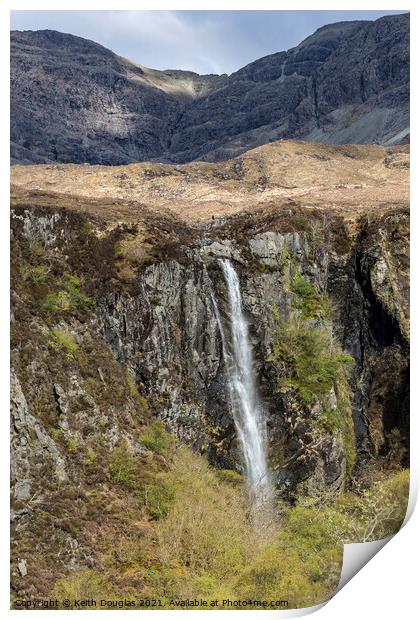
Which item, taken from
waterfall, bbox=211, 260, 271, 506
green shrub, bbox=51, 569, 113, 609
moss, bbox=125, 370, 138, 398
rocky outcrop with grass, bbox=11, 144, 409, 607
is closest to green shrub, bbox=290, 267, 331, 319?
rocky outcrop with grass, bbox=11, 144, 409, 607

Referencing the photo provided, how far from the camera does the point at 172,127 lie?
566ft

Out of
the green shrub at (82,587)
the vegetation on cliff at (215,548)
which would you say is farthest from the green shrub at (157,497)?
the green shrub at (82,587)

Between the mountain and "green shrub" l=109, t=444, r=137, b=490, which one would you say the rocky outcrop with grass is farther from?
the mountain

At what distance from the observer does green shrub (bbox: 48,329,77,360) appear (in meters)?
20.9

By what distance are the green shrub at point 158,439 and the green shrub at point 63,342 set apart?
4.35 metres

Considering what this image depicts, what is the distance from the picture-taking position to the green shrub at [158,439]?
22.2 meters

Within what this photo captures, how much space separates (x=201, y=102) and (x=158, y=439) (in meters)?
176

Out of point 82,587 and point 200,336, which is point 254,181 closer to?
point 200,336

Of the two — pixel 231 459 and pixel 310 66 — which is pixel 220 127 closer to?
pixel 310 66

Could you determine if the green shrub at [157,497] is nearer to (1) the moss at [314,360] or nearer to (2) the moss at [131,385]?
(2) the moss at [131,385]

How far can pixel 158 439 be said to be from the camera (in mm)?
22859

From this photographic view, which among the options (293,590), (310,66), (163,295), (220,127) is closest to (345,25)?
(310,66)

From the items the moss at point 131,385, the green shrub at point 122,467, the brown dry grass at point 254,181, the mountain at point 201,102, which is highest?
the mountain at point 201,102
